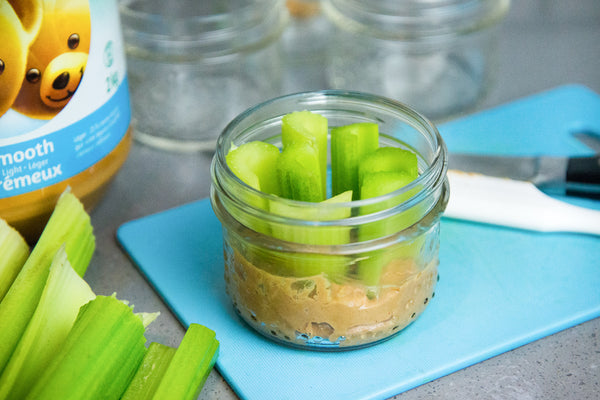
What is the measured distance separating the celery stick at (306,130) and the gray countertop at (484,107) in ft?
0.87

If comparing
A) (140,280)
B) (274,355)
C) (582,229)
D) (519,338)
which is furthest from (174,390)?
(582,229)

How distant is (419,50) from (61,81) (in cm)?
64

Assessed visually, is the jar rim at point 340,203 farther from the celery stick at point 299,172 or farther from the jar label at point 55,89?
the jar label at point 55,89

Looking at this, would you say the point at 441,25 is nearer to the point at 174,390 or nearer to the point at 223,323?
the point at 223,323

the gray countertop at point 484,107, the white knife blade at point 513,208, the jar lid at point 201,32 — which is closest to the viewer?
the gray countertop at point 484,107

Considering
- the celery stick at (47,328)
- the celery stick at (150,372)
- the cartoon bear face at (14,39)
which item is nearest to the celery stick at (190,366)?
the celery stick at (150,372)

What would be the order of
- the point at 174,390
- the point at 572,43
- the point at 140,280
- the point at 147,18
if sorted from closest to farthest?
the point at 174,390, the point at 140,280, the point at 147,18, the point at 572,43

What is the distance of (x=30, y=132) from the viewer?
912 mm

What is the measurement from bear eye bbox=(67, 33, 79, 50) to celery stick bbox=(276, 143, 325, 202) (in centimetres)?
29

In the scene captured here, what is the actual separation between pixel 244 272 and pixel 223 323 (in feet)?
0.30

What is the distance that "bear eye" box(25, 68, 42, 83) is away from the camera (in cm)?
89

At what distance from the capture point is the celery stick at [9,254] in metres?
0.91

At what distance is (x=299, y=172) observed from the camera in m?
0.83

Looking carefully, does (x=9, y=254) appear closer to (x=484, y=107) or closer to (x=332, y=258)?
(x=332, y=258)
